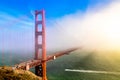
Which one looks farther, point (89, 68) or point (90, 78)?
point (89, 68)

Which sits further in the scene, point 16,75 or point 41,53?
point 41,53

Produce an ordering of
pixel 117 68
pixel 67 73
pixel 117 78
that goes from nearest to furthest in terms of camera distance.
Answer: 1. pixel 117 78
2. pixel 67 73
3. pixel 117 68

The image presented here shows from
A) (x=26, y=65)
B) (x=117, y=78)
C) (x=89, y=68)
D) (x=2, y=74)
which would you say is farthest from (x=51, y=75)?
(x=2, y=74)

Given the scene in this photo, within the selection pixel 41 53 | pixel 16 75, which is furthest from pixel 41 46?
pixel 16 75

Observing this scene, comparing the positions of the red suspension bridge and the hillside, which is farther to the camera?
the red suspension bridge

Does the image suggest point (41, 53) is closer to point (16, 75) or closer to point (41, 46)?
point (41, 46)

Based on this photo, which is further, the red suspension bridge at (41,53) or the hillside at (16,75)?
the red suspension bridge at (41,53)

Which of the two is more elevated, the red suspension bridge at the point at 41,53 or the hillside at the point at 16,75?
the red suspension bridge at the point at 41,53

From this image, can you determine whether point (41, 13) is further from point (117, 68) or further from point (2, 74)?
point (117, 68)

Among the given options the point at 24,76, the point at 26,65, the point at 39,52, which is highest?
the point at 39,52

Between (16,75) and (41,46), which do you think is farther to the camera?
(41,46)

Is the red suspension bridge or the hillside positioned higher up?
the red suspension bridge
